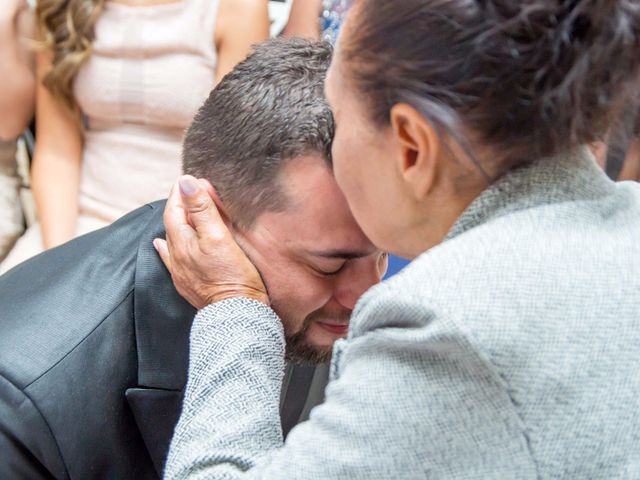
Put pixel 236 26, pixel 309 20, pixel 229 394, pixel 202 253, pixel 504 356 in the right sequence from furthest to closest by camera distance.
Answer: pixel 309 20 → pixel 236 26 → pixel 202 253 → pixel 229 394 → pixel 504 356

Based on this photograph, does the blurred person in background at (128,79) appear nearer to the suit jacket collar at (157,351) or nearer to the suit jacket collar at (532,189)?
the suit jacket collar at (157,351)

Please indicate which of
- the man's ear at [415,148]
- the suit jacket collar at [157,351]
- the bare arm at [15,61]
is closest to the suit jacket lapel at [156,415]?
the suit jacket collar at [157,351]

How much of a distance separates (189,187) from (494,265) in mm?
523

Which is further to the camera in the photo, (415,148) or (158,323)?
(158,323)

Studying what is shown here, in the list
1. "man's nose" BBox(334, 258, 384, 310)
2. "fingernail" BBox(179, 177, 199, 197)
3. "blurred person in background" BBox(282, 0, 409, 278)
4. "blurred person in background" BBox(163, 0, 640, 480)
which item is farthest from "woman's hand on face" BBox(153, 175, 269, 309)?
"blurred person in background" BBox(282, 0, 409, 278)

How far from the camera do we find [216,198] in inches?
42.5

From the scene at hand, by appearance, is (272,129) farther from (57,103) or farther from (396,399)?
(57,103)

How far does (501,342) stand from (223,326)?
391mm

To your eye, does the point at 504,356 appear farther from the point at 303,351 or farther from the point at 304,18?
the point at 304,18

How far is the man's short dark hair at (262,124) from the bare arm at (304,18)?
35.4 inches

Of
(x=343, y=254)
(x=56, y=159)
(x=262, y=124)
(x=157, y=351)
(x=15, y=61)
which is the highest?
(x=262, y=124)

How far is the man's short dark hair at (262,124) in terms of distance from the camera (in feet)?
3.37

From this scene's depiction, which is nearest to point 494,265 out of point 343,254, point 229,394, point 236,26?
point 229,394

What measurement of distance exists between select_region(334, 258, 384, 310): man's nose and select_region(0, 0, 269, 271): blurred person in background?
0.83 metres
